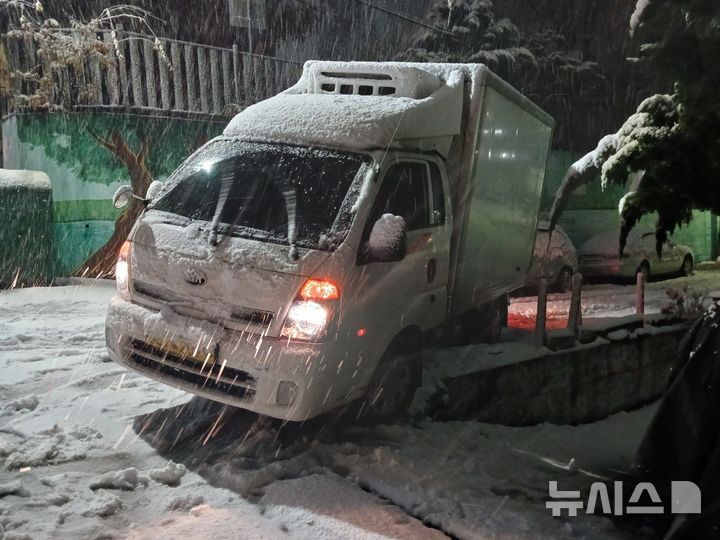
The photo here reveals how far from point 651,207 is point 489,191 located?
61.2 inches

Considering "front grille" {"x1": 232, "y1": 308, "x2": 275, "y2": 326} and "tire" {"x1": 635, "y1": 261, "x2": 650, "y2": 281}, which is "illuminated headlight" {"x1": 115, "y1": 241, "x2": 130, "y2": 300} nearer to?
"front grille" {"x1": 232, "y1": 308, "x2": 275, "y2": 326}

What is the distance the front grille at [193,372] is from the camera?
175 inches

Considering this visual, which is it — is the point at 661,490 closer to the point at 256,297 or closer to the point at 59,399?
the point at 256,297

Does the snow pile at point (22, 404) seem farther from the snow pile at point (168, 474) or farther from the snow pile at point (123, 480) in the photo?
the snow pile at point (168, 474)

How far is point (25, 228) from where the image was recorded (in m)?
10.4

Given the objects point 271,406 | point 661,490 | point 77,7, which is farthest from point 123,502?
point 77,7

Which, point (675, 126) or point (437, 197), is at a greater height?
point (675, 126)

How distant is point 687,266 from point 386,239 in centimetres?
1555

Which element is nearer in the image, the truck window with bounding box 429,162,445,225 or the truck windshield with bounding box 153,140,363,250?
the truck windshield with bounding box 153,140,363,250

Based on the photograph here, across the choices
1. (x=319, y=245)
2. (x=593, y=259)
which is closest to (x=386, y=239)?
(x=319, y=245)

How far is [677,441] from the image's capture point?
163 inches

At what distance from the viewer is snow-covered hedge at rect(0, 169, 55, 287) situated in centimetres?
1020

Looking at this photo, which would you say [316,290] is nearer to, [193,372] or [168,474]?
[193,372]

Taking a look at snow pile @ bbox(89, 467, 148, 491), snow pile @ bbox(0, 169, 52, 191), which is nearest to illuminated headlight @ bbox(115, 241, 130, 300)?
snow pile @ bbox(89, 467, 148, 491)
